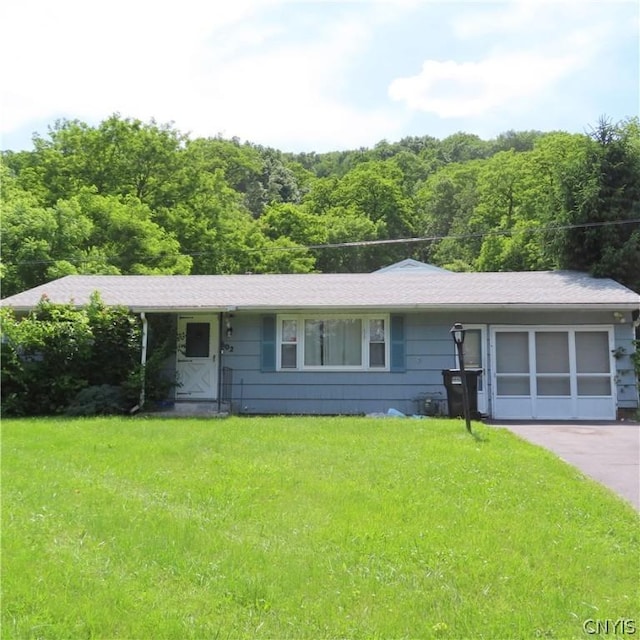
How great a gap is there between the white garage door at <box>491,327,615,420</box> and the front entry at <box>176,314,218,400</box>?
241 inches

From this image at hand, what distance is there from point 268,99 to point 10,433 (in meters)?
9.01

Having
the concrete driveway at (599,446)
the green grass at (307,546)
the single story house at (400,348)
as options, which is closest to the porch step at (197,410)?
the single story house at (400,348)

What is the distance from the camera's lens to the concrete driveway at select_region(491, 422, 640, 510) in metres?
6.30

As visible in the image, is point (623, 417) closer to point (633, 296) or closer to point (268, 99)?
point (633, 296)

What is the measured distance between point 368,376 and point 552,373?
153 inches

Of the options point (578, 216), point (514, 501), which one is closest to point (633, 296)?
point (578, 216)

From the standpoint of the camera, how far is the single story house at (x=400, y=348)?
1237cm

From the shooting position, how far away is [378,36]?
779cm

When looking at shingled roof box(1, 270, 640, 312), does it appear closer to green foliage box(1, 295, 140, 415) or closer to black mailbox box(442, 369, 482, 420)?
green foliage box(1, 295, 140, 415)

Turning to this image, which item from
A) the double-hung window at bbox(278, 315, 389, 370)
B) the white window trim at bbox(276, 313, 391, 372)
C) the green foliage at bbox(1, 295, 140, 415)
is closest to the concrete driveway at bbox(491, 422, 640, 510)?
the white window trim at bbox(276, 313, 391, 372)

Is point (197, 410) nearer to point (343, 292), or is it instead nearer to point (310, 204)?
point (343, 292)

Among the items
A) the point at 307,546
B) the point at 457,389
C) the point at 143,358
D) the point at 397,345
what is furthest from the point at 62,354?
the point at 307,546

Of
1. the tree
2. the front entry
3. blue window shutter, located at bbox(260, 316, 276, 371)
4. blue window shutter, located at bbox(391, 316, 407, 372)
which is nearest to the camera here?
blue window shutter, located at bbox(391, 316, 407, 372)

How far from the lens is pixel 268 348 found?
13055 mm
